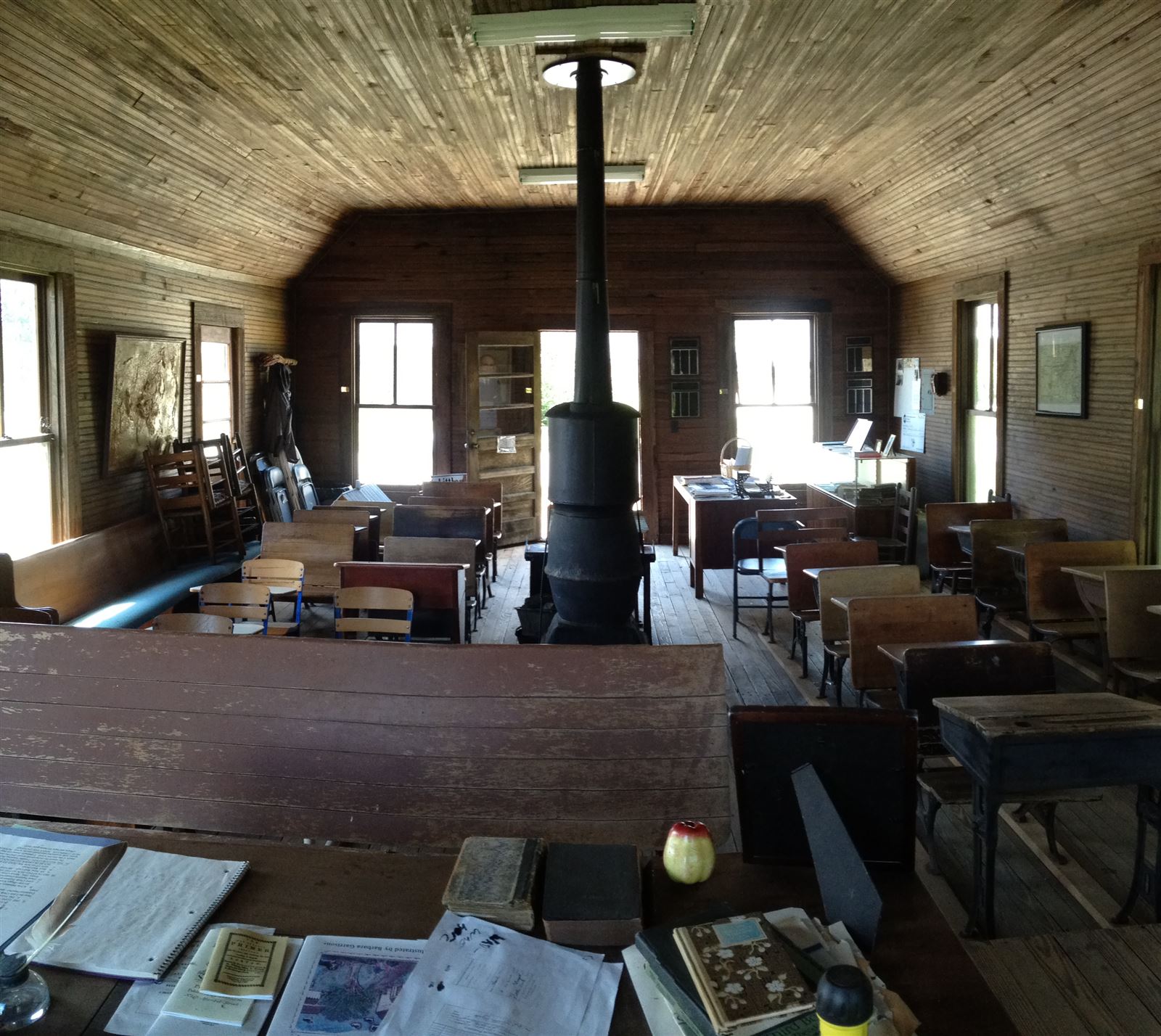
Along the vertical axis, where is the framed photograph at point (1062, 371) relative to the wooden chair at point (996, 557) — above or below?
above

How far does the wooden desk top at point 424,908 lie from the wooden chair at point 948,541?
587 cm

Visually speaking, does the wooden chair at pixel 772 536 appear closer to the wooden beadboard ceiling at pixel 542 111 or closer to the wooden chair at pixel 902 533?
the wooden chair at pixel 902 533

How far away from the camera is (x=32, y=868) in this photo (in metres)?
2.25

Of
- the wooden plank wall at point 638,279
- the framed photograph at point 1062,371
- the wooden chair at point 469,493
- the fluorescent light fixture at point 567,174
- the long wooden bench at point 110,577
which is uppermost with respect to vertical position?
the fluorescent light fixture at point 567,174

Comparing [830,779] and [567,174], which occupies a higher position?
[567,174]

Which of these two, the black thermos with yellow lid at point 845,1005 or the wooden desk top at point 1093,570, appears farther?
the wooden desk top at point 1093,570

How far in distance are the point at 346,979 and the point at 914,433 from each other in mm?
10928

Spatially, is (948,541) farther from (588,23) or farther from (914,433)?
(588,23)

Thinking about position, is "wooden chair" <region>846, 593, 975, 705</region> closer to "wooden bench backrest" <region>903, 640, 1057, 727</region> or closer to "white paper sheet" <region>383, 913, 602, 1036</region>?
"wooden bench backrest" <region>903, 640, 1057, 727</region>

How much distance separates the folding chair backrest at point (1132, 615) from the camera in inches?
212

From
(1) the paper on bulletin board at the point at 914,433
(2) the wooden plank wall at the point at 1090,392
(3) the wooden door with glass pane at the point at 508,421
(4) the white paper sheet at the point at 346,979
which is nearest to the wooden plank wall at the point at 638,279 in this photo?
(3) the wooden door with glass pane at the point at 508,421

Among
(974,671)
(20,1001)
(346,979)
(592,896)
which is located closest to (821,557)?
(974,671)

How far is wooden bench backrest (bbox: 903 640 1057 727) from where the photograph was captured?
13.4ft

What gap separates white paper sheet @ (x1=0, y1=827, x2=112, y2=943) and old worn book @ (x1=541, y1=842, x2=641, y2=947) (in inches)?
41.2
